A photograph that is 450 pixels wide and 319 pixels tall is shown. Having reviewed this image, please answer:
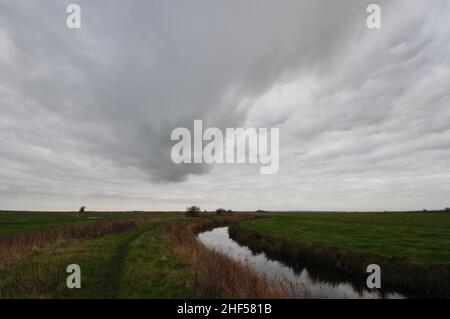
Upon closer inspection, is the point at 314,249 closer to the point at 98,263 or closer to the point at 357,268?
the point at 357,268

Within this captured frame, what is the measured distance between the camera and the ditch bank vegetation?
564 inches

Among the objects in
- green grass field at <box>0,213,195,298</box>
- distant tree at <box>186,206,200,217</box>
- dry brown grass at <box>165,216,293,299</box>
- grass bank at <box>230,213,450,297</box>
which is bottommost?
distant tree at <box>186,206,200,217</box>

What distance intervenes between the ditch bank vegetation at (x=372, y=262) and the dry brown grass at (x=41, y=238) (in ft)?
73.7

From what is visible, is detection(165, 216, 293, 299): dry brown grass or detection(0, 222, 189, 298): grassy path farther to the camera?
detection(0, 222, 189, 298): grassy path

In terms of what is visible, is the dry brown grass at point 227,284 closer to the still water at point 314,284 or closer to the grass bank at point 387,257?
the still water at point 314,284

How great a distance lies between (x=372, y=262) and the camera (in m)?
18.4

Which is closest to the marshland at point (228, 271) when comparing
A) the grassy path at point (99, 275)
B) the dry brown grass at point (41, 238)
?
the grassy path at point (99, 275)

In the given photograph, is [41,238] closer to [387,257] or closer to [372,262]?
[372,262]

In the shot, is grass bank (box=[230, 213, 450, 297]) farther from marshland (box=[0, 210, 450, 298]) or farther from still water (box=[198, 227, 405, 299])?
still water (box=[198, 227, 405, 299])

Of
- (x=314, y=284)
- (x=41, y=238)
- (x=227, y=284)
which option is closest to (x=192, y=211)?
(x=41, y=238)

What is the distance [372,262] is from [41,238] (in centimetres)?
3161

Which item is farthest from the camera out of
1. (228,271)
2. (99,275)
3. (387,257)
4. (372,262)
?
(387,257)

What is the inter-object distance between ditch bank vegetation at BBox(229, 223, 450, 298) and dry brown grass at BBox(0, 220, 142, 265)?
22.5 metres

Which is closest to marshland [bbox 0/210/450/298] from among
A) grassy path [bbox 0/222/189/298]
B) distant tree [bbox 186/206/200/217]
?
grassy path [bbox 0/222/189/298]
